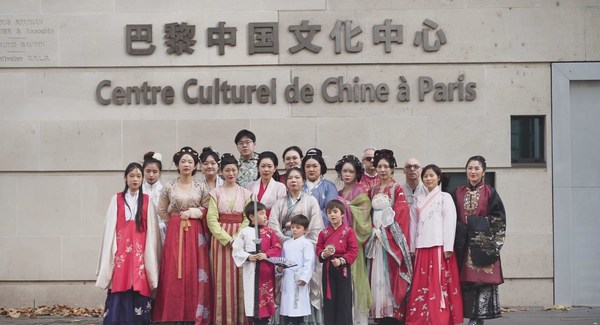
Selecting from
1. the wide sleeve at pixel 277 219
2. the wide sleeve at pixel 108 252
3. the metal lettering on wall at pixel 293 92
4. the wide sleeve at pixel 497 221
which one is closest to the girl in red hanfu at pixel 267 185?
the wide sleeve at pixel 277 219

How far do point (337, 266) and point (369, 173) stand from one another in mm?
1618

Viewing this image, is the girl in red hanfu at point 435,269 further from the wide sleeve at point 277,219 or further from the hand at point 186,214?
the hand at point 186,214

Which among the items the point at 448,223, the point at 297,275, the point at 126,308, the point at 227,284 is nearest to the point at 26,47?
the point at 126,308

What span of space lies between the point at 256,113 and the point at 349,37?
161 centimetres

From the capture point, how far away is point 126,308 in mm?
10180

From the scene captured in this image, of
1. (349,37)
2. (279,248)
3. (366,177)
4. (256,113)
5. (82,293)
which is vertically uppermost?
(349,37)

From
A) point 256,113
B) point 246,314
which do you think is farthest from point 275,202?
point 256,113

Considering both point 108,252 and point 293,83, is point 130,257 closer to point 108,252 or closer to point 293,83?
point 108,252

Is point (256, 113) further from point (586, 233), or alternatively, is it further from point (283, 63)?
point (586, 233)

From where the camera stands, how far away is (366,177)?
1107 cm

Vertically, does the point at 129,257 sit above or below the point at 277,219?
below

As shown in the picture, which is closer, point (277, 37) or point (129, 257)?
point (129, 257)

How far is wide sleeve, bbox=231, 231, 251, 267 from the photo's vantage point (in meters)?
9.91

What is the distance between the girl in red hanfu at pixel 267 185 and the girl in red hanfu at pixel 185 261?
0.59 metres
